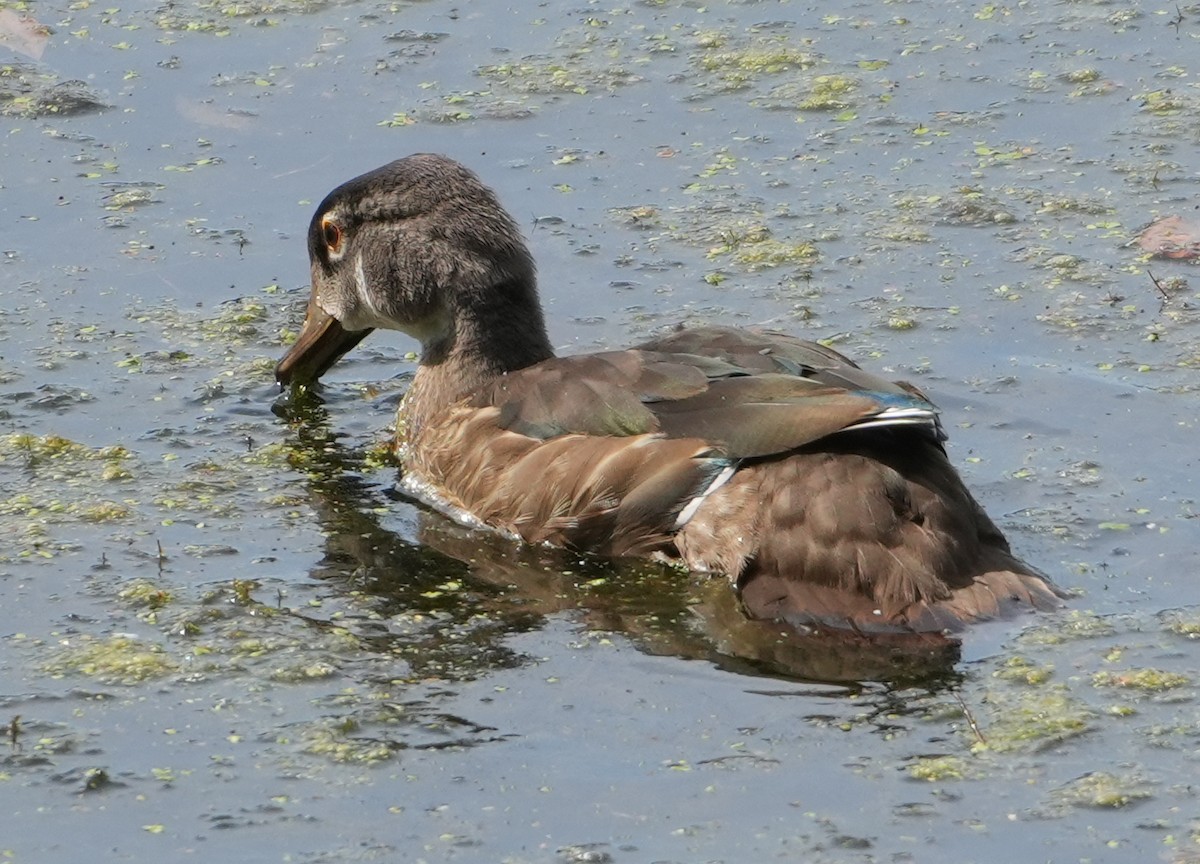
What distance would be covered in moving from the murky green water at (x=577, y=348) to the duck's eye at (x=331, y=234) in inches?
25.1

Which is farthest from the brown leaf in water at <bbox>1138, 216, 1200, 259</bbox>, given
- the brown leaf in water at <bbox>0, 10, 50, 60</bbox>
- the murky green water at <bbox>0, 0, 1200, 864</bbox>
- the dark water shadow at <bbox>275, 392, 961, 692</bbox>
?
the brown leaf in water at <bbox>0, 10, 50, 60</bbox>

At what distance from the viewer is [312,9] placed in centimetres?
1166

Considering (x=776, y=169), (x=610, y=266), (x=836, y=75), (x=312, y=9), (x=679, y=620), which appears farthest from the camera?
(x=312, y=9)

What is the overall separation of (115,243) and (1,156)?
1.12 metres

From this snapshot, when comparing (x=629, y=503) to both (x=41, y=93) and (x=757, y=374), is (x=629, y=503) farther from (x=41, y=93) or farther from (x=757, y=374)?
(x=41, y=93)

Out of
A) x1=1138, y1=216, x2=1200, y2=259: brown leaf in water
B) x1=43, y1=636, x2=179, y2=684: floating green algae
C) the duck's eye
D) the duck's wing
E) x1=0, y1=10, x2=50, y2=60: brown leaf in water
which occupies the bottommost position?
x1=43, y1=636, x2=179, y2=684: floating green algae

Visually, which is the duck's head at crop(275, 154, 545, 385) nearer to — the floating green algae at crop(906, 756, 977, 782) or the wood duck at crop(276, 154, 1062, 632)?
the wood duck at crop(276, 154, 1062, 632)

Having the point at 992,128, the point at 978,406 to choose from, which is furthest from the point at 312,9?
the point at 978,406

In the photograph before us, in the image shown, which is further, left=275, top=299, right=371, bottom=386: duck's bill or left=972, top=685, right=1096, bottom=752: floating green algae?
left=275, top=299, right=371, bottom=386: duck's bill

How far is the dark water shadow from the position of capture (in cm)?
645

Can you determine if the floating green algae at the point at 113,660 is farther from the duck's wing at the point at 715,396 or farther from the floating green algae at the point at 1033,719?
the floating green algae at the point at 1033,719

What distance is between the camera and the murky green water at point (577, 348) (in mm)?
5750

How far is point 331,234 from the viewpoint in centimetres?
855

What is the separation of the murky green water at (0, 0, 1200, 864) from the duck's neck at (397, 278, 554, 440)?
0.47m
